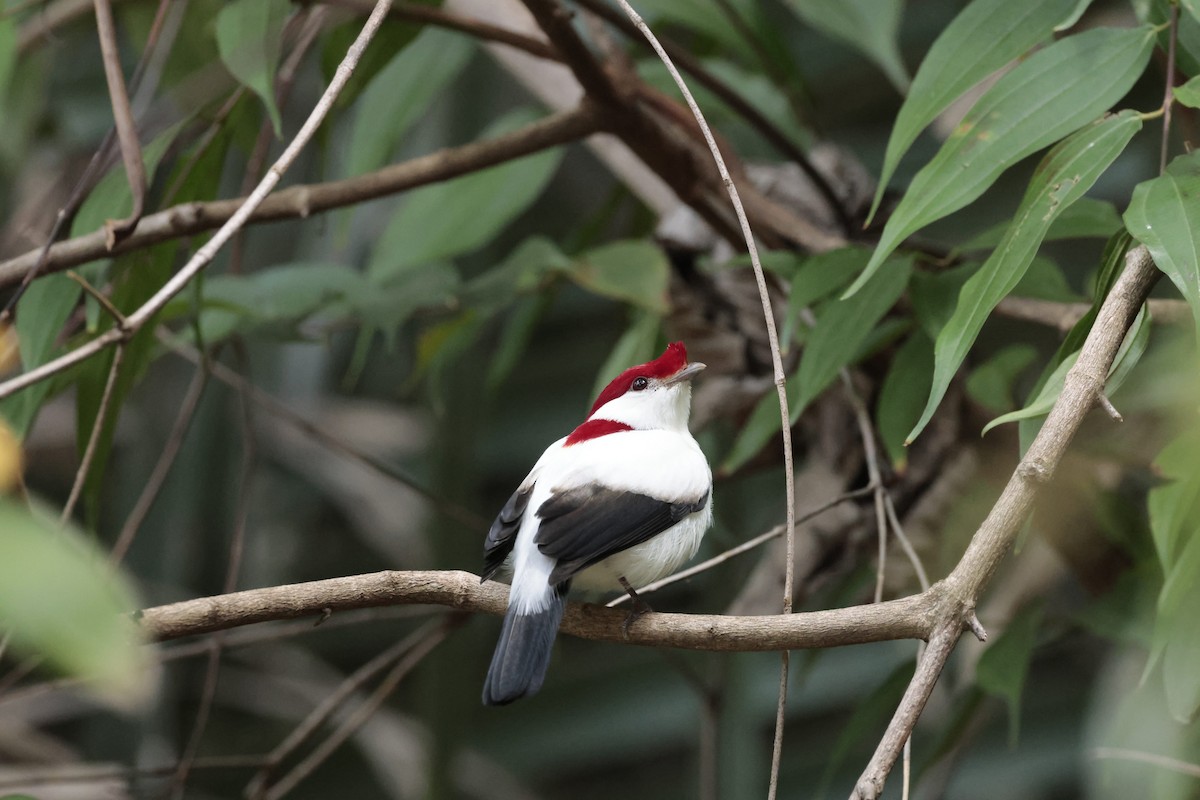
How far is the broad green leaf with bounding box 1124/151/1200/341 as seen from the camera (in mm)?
762

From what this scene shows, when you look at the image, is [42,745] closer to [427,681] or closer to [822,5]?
[427,681]

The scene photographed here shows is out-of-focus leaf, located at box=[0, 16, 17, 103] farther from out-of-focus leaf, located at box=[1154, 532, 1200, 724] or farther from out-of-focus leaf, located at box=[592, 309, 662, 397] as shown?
out-of-focus leaf, located at box=[1154, 532, 1200, 724]

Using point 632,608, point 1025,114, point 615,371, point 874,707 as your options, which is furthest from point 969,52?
point 874,707

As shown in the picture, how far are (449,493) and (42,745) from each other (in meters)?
1.05

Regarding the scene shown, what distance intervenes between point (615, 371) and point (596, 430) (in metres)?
0.41

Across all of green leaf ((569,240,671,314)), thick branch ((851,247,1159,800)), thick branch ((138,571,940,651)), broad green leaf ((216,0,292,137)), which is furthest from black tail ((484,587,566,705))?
green leaf ((569,240,671,314))

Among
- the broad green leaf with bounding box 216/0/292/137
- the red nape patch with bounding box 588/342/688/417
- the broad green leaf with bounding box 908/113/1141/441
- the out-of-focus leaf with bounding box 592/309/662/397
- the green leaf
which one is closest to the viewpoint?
the broad green leaf with bounding box 908/113/1141/441

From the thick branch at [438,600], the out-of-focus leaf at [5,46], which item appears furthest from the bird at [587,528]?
the out-of-focus leaf at [5,46]

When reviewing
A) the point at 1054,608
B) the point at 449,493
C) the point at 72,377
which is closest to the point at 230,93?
the point at 72,377

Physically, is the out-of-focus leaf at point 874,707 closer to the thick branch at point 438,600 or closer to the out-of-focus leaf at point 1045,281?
the out-of-focus leaf at point 1045,281

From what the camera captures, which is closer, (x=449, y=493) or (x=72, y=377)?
(x=72, y=377)

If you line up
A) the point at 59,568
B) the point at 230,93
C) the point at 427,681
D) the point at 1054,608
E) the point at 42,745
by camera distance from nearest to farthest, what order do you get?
1. the point at 59,568
2. the point at 230,93
3. the point at 1054,608
4. the point at 427,681
5. the point at 42,745

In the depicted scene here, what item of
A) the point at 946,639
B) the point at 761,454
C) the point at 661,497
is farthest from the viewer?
the point at 761,454

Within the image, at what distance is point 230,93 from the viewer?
143 cm
